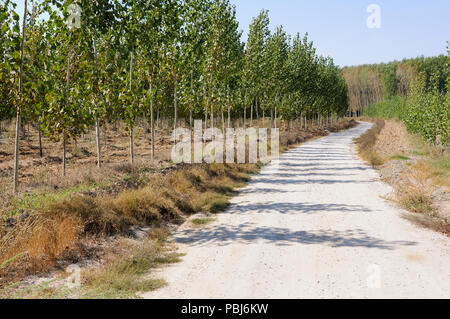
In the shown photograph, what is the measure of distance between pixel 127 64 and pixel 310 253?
A: 7.54m

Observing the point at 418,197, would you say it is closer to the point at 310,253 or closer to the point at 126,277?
the point at 310,253

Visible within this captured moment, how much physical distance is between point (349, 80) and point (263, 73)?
118597 mm

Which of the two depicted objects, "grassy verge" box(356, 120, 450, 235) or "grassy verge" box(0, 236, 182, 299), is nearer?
"grassy verge" box(0, 236, 182, 299)

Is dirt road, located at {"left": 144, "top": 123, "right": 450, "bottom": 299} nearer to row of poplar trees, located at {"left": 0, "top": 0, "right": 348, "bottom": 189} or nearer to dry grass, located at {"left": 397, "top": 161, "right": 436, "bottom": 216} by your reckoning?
dry grass, located at {"left": 397, "top": 161, "right": 436, "bottom": 216}

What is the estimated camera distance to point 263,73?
1331 inches

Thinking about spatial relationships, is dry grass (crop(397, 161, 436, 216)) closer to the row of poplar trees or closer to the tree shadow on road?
the tree shadow on road

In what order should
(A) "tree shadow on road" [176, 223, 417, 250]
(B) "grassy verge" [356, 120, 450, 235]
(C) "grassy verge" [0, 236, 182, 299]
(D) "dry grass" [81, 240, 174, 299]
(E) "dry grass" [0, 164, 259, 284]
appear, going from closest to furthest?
(C) "grassy verge" [0, 236, 182, 299] → (D) "dry grass" [81, 240, 174, 299] → (E) "dry grass" [0, 164, 259, 284] → (A) "tree shadow on road" [176, 223, 417, 250] → (B) "grassy verge" [356, 120, 450, 235]

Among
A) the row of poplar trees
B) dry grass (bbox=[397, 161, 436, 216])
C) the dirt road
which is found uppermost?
the row of poplar trees

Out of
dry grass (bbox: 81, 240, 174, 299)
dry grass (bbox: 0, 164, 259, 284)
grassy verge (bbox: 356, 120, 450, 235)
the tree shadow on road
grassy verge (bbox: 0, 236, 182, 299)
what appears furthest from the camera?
grassy verge (bbox: 356, 120, 450, 235)

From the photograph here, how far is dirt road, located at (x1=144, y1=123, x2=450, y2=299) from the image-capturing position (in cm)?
536

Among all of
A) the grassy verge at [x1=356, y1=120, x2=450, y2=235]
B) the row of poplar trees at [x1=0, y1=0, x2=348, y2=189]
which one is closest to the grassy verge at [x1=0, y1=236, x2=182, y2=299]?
the row of poplar trees at [x1=0, y1=0, x2=348, y2=189]

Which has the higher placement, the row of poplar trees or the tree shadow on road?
the row of poplar trees

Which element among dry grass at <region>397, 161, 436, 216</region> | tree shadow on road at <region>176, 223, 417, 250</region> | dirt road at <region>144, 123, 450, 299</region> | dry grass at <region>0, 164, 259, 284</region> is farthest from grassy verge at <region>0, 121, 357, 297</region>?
dry grass at <region>397, 161, 436, 216</region>

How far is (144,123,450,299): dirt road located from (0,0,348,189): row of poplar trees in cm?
436
